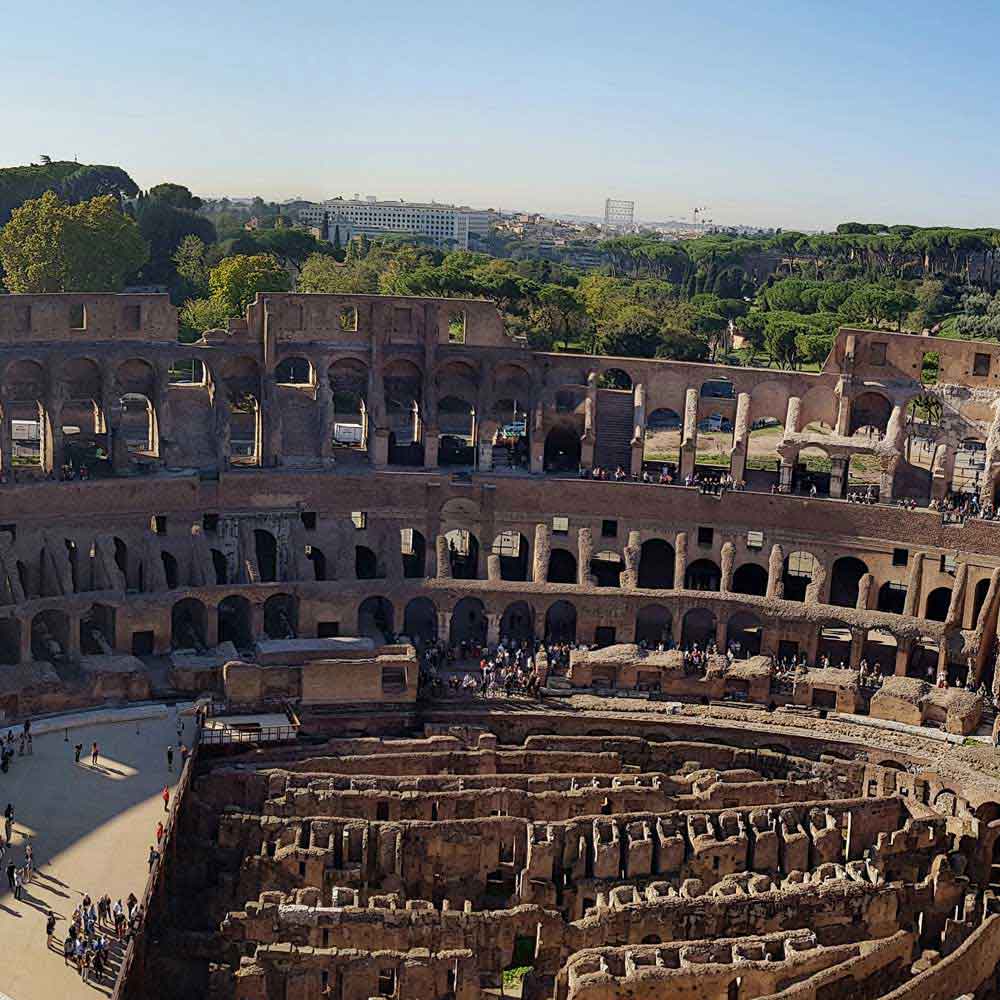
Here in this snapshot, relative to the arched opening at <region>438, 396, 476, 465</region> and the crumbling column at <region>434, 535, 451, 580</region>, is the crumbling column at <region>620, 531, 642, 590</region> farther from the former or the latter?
the arched opening at <region>438, 396, 476, 465</region>

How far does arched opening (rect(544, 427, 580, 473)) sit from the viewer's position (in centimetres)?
4612

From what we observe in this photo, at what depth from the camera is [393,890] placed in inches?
1153

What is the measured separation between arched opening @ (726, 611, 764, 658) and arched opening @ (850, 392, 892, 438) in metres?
7.51

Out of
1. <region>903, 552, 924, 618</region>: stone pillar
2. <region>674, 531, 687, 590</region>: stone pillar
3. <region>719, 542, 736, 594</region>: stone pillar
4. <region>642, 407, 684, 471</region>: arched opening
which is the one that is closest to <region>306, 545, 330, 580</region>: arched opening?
<region>674, 531, 687, 590</region>: stone pillar

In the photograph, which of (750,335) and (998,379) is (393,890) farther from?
(750,335)

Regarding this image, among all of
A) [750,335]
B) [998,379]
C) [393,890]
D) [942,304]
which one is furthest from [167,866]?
[942,304]

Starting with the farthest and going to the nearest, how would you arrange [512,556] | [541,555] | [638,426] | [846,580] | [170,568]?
[638,426]
[512,556]
[846,580]
[541,555]
[170,568]

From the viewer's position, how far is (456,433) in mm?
54062

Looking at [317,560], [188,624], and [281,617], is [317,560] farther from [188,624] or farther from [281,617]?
[188,624]

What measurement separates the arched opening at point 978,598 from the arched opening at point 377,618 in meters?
15.8

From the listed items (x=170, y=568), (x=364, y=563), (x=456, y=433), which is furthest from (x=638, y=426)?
(x=170, y=568)

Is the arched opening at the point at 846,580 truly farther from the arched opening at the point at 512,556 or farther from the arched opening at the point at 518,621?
the arched opening at the point at 512,556

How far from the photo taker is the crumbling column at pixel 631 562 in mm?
41188

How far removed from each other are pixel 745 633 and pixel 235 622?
47.3ft
